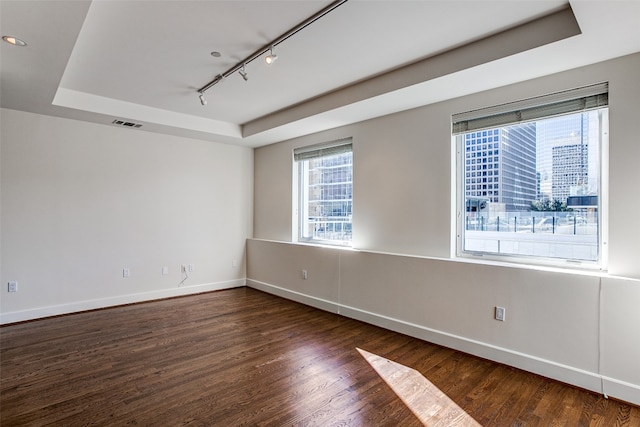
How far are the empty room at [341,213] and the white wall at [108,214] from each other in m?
0.03

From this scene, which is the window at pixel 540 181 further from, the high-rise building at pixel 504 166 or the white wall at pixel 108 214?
the white wall at pixel 108 214

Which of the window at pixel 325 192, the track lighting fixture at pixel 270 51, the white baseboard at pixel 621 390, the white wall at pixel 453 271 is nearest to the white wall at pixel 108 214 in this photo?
the white wall at pixel 453 271

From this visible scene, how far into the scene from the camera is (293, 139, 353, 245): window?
4.60m

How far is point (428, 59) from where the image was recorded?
9.43ft

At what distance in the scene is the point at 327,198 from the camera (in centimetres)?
494

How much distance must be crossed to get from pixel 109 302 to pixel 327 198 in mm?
3418

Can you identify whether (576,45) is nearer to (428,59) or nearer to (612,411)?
(428,59)

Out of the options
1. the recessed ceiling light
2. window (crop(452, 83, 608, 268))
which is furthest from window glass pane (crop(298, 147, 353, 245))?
the recessed ceiling light

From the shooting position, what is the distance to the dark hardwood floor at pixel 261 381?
212 centimetres

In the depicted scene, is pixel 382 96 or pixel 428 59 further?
pixel 382 96

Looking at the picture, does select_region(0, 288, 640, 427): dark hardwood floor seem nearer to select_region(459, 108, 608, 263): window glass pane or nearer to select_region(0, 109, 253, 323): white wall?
select_region(0, 109, 253, 323): white wall

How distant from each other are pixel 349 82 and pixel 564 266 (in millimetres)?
2653

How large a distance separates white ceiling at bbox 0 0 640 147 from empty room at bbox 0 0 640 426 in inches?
0.8

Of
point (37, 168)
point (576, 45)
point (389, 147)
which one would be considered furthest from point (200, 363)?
point (576, 45)
